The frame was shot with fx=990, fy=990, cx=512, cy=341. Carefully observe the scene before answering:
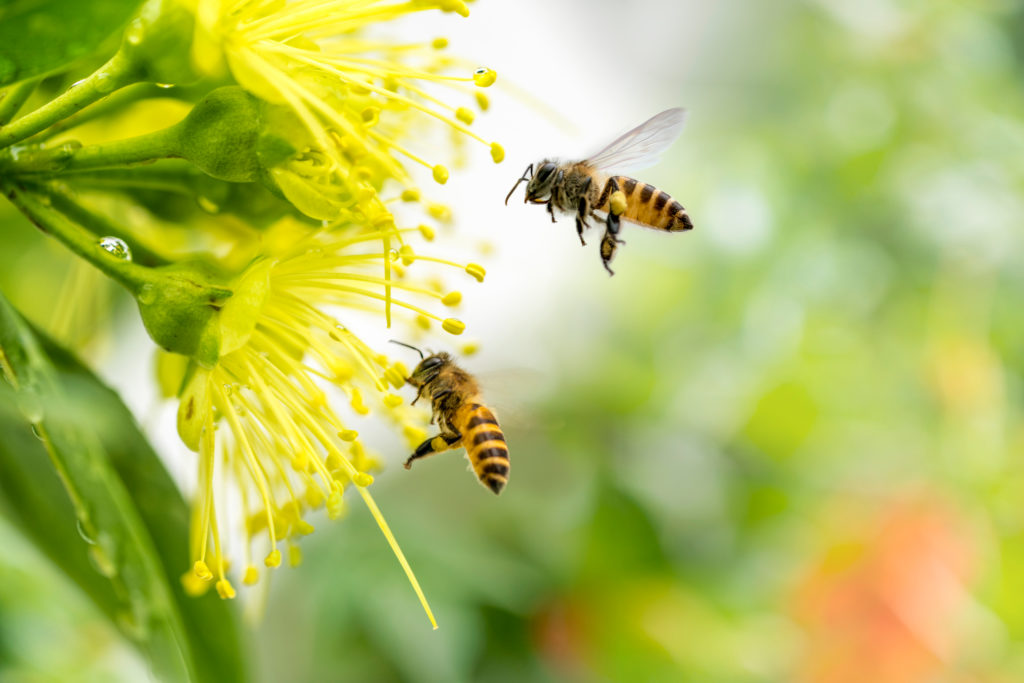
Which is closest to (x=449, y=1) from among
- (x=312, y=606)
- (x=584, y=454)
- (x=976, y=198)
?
(x=312, y=606)

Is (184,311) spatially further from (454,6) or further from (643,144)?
(643,144)

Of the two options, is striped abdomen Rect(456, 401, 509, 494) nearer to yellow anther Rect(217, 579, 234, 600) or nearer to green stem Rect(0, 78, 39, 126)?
yellow anther Rect(217, 579, 234, 600)

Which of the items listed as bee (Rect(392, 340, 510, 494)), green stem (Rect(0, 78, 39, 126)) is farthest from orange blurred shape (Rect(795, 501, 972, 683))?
green stem (Rect(0, 78, 39, 126))

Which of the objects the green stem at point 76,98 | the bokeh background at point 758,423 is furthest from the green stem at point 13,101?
the bokeh background at point 758,423

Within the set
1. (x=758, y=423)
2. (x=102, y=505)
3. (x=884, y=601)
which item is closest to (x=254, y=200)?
(x=102, y=505)

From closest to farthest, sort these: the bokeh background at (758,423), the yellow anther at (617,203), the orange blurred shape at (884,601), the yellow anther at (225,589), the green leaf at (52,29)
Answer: the green leaf at (52,29)
the yellow anther at (225,589)
the yellow anther at (617,203)
the bokeh background at (758,423)
the orange blurred shape at (884,601)

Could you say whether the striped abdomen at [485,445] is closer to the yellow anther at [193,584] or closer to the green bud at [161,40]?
the yellow anther at [193,584]
